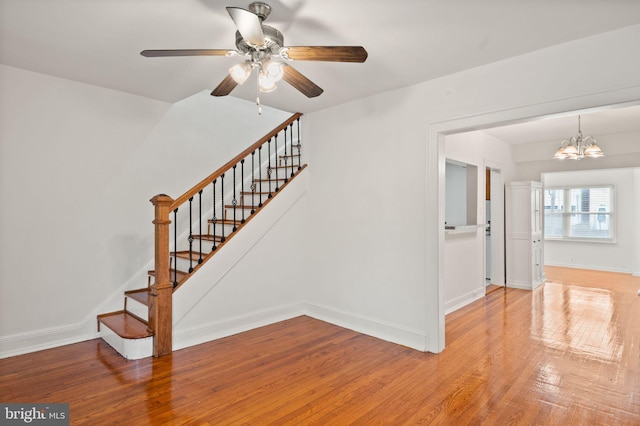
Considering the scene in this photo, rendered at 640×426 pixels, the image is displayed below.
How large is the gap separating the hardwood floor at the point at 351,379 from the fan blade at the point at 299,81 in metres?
2.30

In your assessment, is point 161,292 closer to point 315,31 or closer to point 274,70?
point 274,70

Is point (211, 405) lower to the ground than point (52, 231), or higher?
lower

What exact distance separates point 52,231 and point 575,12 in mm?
4763

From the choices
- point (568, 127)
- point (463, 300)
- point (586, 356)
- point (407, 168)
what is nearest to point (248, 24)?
point (407, 168)

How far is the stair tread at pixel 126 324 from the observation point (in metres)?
3.31

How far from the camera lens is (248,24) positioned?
1.92m

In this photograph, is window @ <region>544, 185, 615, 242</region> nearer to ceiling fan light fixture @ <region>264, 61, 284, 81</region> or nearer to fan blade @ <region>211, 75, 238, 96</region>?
ceiling fan light fixture @ <region>264, 61, 284, 81</region>

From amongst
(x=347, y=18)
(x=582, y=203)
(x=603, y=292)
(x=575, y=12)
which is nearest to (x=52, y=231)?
(x=347, y=18)

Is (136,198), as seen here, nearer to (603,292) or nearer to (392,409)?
(392,409)

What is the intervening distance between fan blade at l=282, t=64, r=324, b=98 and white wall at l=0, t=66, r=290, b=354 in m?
2.42

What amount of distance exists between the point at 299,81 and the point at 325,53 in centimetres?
40

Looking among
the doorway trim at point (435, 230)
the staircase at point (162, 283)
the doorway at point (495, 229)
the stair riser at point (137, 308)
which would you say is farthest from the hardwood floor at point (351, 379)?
the doorway at point (495, 229)

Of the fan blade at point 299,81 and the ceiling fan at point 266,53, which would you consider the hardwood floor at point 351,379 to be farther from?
the fan blade at point 299,81

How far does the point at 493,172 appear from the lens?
6.45 metres
